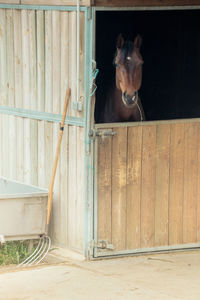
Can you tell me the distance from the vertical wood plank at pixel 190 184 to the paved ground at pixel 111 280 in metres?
0.29

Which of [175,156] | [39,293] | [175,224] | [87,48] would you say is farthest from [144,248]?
[87,48]

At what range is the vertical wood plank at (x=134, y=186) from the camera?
6785 millimetres

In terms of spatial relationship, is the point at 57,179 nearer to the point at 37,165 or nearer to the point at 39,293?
the point at 37,165

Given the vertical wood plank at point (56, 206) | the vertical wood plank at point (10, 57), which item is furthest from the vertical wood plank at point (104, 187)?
the vertical wood plank at point (10, 57)

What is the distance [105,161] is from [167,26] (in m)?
1.73

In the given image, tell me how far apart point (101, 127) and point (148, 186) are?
773 millimetres

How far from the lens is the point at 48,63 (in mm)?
6980


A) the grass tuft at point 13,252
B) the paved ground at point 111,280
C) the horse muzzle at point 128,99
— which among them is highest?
the horse muzzle at point 128,99

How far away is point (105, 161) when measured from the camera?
6695mm

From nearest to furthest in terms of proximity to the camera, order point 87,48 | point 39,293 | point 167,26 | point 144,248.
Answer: point 39,293, point 87,48, point 144,248, point 167,26

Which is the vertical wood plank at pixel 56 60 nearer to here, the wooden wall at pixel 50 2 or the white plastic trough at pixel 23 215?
the wooden wall at pixel 50 2

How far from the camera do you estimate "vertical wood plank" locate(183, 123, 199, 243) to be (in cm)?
706

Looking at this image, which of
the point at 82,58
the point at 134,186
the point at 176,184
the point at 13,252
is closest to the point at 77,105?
the point at 82,58

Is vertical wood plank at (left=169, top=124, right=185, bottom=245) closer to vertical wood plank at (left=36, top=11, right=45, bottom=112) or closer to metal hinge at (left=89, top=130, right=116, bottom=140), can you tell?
metal hinge at (left=89, top=130, right=116, bottom=140)
